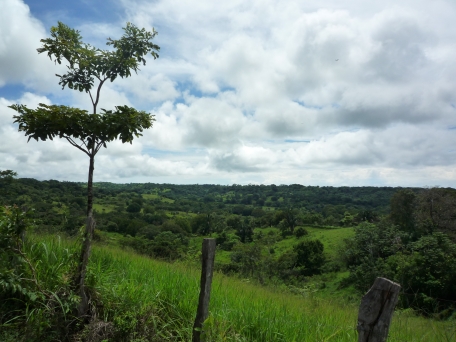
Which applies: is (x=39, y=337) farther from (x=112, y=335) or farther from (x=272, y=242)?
(x=272, y=242)

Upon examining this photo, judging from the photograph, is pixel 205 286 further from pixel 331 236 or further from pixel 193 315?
pixel 331 236

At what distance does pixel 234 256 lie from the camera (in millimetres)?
38812

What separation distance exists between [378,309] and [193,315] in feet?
8.33

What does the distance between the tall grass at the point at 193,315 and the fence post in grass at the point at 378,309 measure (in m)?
1.39

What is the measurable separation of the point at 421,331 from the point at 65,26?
22.6 feet

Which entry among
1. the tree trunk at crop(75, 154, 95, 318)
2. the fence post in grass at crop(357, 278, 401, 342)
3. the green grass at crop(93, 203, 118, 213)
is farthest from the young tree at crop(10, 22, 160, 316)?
the green grass at crop(93, 203, 118, 213)

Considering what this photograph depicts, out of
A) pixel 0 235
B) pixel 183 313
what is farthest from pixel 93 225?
pixel 183 313

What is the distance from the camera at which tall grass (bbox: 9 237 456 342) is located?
368 centimetres

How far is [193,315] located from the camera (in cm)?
410

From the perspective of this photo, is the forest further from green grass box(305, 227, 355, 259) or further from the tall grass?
the tall grass

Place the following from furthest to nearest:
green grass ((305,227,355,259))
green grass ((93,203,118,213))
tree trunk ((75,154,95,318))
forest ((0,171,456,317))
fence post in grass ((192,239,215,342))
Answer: green grass ((93,203,118,213)) < green grass ((305,227,355,259)) < forest ((0,171,456,317)) < tree trunk ((75,154,95,318)) < fence post in grass ((192,239,215,342))

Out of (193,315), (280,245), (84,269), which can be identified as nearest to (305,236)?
(280,245)

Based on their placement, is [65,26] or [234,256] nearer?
[65,26]

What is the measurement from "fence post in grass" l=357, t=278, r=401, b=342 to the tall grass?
1.39 meters
